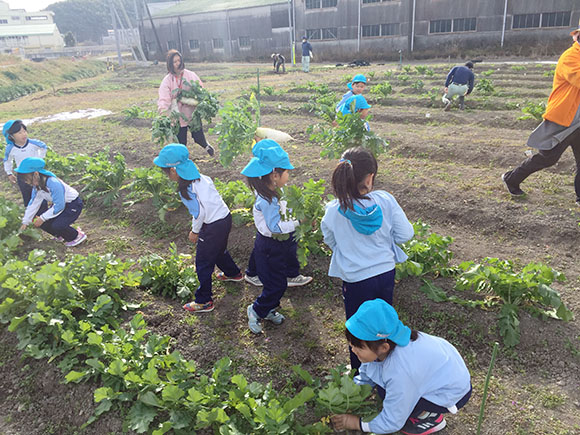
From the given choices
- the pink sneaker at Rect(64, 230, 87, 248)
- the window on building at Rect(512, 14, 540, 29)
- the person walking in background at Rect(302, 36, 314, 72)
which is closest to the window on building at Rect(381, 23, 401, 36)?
the window on building at Rect(512, 14, 540, 29)

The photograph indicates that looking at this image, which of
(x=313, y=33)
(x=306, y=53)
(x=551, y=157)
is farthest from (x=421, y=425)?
(x=313, y=33)

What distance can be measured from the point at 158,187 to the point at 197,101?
1.72 meters

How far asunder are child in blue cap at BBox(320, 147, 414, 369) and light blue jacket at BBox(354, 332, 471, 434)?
0.46 metres

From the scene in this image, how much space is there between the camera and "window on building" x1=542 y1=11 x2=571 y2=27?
20.6m

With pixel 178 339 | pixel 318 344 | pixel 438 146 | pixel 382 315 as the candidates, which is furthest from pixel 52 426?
pixel 438 146

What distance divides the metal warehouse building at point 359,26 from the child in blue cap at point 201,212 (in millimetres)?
22376

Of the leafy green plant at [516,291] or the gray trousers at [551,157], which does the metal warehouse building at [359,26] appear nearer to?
the gray trousers at [551,157]

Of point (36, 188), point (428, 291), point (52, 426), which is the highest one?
point (36, 188)

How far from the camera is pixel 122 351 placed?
3.03 meters

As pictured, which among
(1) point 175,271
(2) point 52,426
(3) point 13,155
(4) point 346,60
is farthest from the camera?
(4) point 346,60

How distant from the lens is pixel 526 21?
21484 millimetres

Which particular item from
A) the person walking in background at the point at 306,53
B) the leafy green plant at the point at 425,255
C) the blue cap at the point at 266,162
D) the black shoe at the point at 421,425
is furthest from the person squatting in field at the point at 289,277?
the person walking in background at the point at 306,53

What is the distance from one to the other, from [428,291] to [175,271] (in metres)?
2.33

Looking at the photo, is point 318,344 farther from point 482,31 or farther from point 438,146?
point 482,31
